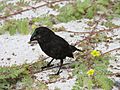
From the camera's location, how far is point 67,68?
4426 millimetres

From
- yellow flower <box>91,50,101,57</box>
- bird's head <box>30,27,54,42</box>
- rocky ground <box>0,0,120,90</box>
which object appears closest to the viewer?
bird's head <box>30,27,54,42</box>

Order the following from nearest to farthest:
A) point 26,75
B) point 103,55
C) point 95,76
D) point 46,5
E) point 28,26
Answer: point 95,76 < point 26,75 < point 103,55 < point 28,26 < point 46,5

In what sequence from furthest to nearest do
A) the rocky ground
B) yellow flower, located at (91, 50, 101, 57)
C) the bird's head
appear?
yellow flower, located at (91, 50, 101, 57) → the rocky ground → the bird's head

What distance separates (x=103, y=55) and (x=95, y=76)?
650 mm

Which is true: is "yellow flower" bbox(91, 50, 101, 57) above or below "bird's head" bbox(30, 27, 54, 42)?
below

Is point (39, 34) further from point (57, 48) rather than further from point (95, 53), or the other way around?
point (95, 53)

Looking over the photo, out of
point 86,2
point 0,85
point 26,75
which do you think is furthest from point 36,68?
point 86,2

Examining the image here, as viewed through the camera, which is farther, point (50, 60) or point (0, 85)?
point (50, 60)

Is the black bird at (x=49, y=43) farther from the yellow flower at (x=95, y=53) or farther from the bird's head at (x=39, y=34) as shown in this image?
the yellow flower at (x=95, y=53)

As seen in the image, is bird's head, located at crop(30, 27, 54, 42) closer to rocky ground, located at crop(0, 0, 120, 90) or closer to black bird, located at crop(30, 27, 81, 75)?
black bird, located at crop(30, 27, 81, 75)

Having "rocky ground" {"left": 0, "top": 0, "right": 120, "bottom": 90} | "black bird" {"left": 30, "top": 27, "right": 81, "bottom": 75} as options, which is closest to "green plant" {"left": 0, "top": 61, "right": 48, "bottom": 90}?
Answer: "rocky ground" {"left": 0, "top": 0, "right": 120, "bottom": 90}

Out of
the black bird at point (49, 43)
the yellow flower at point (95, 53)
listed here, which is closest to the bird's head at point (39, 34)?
the black bird at point (49, 43)

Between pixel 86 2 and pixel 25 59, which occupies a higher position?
pixel 86 2

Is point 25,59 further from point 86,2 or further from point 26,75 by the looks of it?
point 86,2
